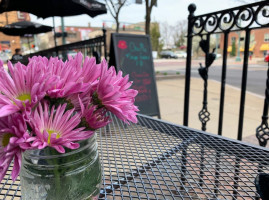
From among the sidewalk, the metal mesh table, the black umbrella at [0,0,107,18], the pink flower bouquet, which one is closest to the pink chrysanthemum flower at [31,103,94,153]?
the pink flower bouquet

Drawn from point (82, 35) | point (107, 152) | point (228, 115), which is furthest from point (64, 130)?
point (82, 35)

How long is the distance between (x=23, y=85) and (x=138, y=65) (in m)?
3.49

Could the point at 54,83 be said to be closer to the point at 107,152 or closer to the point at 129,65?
the point at 107,152

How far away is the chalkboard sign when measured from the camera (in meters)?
3.75

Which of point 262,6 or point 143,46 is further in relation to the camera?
point 143,46

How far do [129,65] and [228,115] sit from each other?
242 cm

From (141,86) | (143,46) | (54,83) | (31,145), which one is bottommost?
(141,86)

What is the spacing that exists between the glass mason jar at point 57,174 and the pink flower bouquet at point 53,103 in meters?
0.04

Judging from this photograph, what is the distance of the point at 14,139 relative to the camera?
0.41m

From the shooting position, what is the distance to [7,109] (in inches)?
16.3

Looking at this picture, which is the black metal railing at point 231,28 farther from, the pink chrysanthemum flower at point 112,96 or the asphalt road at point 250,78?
the asphalt road at point 250,78

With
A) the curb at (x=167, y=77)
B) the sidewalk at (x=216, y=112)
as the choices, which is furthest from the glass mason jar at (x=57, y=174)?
the curb at (x=167, y=77)

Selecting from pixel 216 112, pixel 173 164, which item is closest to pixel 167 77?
pixel 216 112

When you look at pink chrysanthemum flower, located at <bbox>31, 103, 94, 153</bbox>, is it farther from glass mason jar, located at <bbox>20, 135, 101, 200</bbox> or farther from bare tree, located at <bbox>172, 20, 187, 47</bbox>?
bare tree, located at <bbox>172, 20, 187, 47</bbox>
